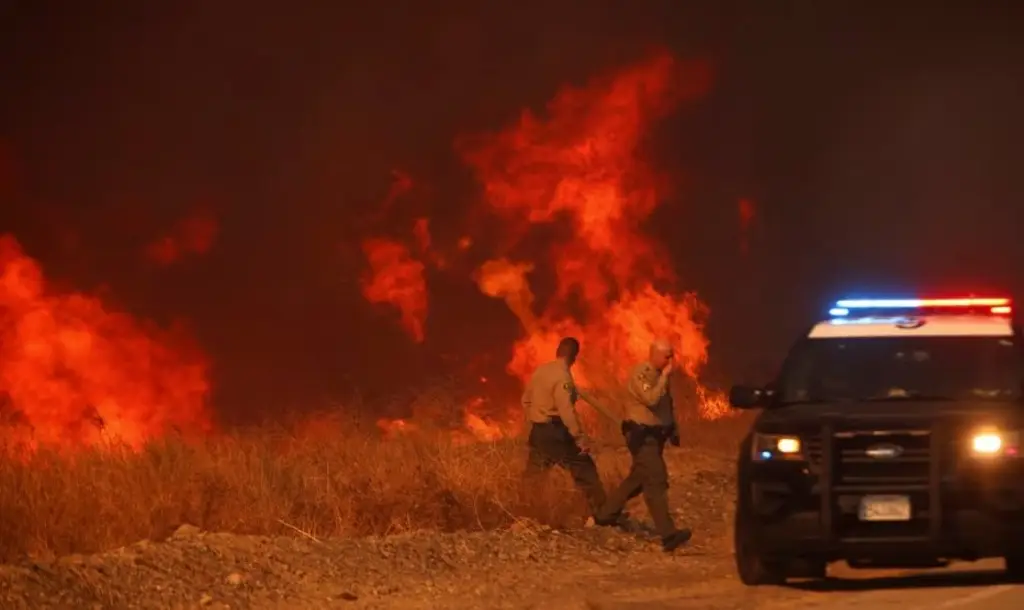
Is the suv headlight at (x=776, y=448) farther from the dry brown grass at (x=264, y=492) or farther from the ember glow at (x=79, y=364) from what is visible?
the ember glow at (x=79, y=364)

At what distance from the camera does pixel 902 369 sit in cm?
1194

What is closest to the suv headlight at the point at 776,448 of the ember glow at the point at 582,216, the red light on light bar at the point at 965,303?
the red light on light bar at the point at 965,303

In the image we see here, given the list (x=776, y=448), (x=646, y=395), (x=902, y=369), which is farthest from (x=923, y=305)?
(x=646, y=395)

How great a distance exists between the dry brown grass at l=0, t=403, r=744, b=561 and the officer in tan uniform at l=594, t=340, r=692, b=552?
98 cm

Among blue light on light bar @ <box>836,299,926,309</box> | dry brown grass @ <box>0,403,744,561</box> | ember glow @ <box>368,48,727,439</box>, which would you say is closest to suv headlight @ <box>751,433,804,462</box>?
blue light on light bar @ <box>836,299,926,309</box>

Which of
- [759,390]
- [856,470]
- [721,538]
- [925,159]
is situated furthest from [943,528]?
[925,159]

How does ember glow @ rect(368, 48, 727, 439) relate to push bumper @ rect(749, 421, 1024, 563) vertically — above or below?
above

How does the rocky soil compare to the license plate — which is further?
→ the rocky soil

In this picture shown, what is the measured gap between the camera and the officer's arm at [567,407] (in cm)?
1477

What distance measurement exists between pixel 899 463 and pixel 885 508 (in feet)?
1.01

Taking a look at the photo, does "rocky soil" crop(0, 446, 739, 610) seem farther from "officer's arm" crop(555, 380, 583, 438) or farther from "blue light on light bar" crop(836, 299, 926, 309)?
"blue light on light bar" crop(836, 299, 926, 309)

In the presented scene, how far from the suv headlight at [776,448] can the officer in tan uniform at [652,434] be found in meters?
2.80

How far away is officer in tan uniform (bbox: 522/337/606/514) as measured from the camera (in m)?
14.8

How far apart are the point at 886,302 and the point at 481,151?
1956 centimetres
